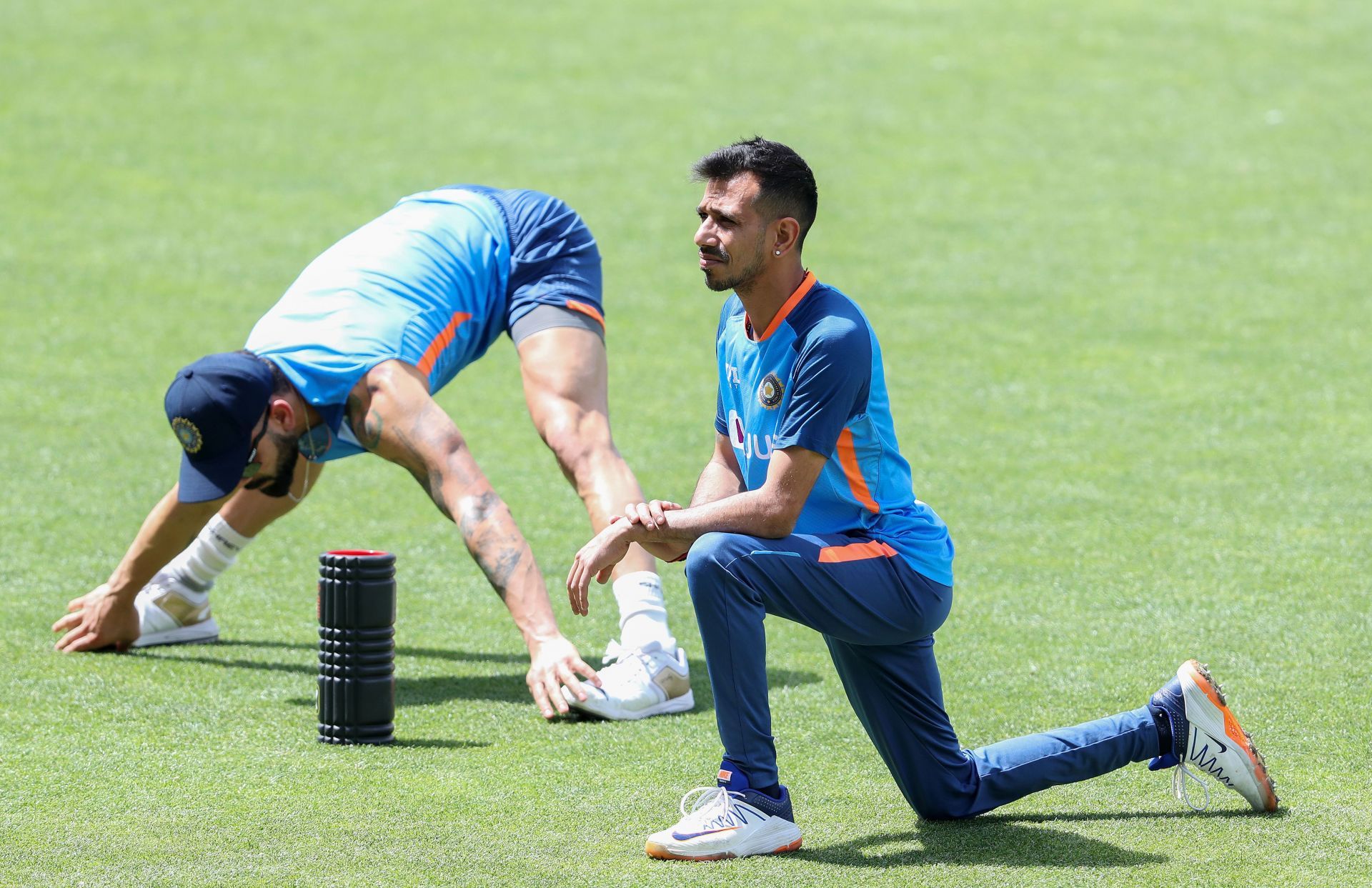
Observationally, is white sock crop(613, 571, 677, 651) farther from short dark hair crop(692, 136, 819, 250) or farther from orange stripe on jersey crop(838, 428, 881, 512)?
short dark hair crop(692, 136, 819, 250)

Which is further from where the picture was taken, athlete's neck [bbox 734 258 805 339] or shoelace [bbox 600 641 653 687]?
shoelace [bbox 600 641 653 687]

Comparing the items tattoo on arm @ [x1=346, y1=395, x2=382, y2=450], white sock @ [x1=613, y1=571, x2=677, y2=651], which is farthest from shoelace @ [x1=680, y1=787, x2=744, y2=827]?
tattoo on arm @ [x1=346, y1=395, x2=382, y2=450]

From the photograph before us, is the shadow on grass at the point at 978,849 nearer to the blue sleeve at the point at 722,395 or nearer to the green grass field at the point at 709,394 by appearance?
the green grass field at the point at 709,394

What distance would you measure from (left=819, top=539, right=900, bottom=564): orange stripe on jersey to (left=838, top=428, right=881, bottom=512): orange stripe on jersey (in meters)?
0.11

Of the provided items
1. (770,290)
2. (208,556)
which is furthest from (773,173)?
(208,556)

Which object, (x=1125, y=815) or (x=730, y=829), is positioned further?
(x=1125, y=815)

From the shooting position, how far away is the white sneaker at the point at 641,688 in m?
5.71

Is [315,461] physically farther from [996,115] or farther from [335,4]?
[335,4]

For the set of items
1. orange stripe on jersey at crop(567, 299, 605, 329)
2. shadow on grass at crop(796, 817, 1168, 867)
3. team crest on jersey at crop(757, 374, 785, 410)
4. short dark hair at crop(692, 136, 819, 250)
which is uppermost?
short dark hair at crop(692, 136, 819, 250)

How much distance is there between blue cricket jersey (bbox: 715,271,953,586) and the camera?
4207 millimetres

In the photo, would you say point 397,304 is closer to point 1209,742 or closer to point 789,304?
point 789,304

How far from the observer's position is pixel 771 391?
437 cm

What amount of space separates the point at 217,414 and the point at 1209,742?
3.32 m

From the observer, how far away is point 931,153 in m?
16.0
